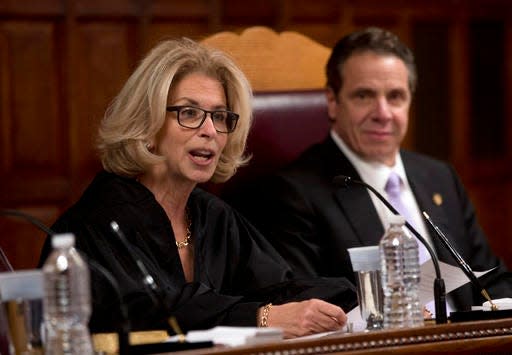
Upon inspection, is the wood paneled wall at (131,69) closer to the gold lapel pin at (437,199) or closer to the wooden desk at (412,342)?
the gold lapel pin at (437,199)

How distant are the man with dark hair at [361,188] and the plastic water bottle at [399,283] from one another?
1.07 meters

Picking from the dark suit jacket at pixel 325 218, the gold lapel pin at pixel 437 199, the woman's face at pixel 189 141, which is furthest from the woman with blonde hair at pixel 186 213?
the gold lapel pin at pixel 437 199

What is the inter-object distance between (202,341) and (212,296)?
665 millimetres

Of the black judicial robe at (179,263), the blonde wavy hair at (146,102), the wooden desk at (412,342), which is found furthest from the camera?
the blonde wavy hair at (146,102)

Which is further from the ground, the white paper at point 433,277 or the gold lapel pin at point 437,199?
the gold lapel pin at point 437,199

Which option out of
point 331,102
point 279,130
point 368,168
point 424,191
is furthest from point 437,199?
point 279,130

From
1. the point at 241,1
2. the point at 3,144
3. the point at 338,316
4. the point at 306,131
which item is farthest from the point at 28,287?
the point at 241,1

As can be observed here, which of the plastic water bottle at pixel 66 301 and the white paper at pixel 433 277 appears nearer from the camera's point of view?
the plastic water bottle at pixel 66 301

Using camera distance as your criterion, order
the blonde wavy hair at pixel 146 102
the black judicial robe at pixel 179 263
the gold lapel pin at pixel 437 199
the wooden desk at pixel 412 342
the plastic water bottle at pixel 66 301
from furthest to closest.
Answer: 1. the gold lapel pin at pixel 437 199
2. the blonde wavy hair at pixel 146 102
3. the black judicial robe at pixel 179 263
4. the wooden desk at pixel 412 342
5. the plastic water bottle at pixel 66 301

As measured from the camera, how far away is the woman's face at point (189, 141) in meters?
3.31

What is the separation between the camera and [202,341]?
240cm

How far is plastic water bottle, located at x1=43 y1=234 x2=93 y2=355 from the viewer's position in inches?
89.0

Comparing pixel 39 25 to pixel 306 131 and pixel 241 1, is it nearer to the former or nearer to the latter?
pixel 241 1

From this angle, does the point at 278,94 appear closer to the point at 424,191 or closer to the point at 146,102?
the point at 424,191
